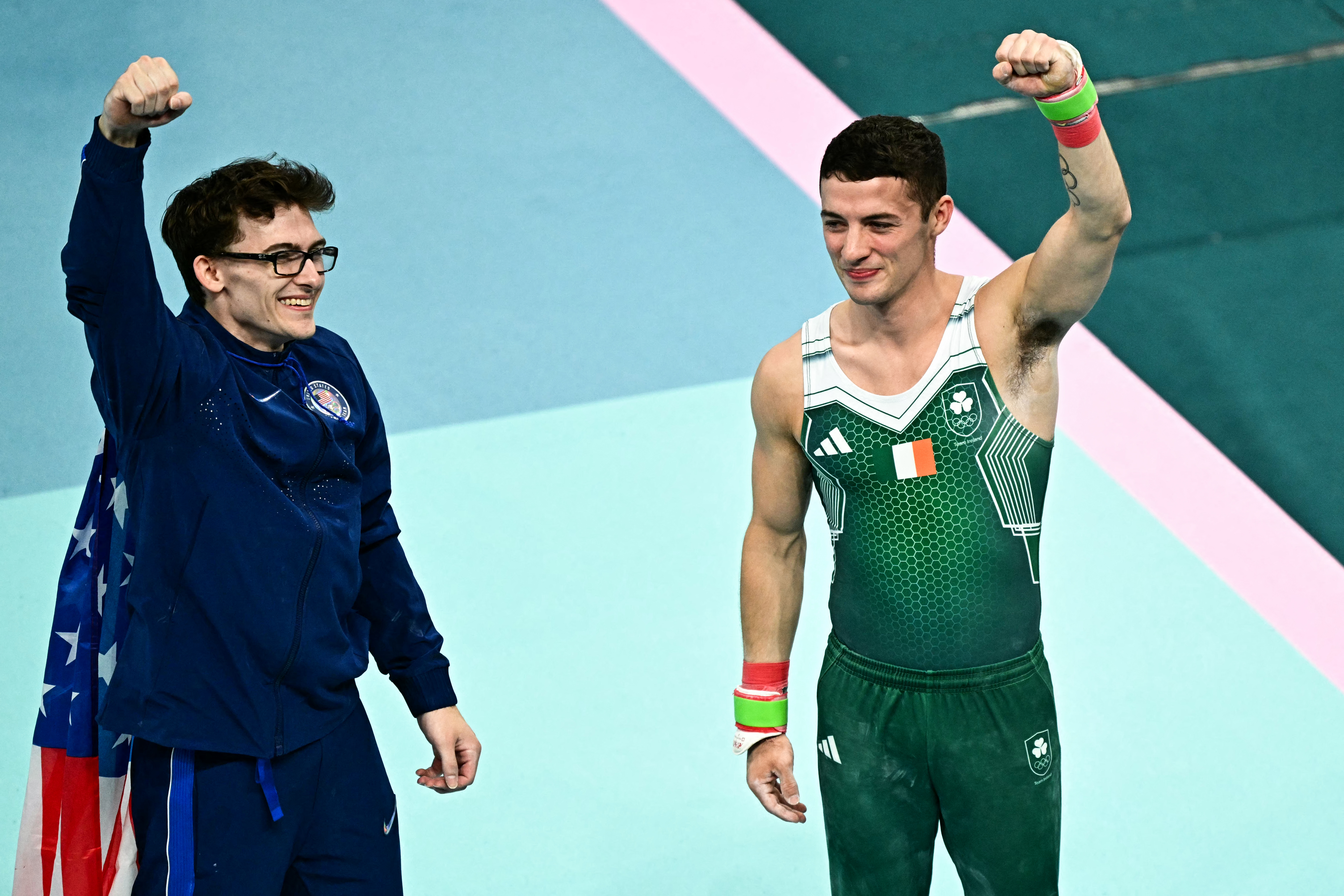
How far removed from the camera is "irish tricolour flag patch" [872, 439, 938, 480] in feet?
8.74

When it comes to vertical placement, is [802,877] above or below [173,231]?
below

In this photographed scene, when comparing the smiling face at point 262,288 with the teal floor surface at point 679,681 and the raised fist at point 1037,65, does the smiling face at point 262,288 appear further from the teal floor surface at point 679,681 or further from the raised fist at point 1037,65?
the teal floor surface at point 679,681

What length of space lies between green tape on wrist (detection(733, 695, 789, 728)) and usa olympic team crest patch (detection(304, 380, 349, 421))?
93cm

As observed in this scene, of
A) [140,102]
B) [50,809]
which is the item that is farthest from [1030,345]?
[50,809]

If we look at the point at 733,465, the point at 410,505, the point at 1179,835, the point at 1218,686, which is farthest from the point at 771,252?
the point at 1179,835

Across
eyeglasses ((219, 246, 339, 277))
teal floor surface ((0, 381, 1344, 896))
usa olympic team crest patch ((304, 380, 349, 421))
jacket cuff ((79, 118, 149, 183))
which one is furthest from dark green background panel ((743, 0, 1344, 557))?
jacket cuff ((79, 118, 149, 183))

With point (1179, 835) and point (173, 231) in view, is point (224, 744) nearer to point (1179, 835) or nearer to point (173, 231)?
point (173, 231)

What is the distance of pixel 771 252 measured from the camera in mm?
5617

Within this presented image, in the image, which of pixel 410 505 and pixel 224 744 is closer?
pixel 224 744

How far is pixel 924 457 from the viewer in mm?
2664

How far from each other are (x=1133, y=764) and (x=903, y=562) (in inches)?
70.3

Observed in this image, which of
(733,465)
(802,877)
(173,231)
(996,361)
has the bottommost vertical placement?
(802,877)

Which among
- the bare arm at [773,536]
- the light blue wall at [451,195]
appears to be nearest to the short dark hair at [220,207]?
the bare arm at [773,536]

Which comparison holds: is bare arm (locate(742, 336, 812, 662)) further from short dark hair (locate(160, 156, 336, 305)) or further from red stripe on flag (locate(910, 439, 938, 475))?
short dark hair (locate(160, 156, 336, 305))
